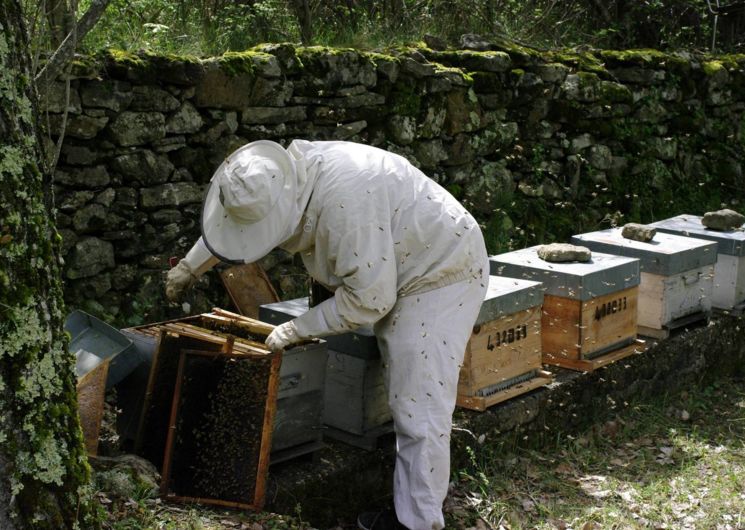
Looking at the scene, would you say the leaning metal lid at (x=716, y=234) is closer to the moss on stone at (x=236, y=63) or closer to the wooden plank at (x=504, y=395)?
the wooden plank at (x=504, y=395)

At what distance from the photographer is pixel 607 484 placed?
4.81m

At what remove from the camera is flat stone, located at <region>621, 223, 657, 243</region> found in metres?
5.96

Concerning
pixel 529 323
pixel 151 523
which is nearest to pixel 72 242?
pixel 151 523

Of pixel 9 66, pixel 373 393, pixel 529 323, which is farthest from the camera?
pixel 529 323

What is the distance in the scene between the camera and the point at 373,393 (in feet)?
13.8

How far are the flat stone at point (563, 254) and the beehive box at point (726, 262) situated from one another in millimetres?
1362

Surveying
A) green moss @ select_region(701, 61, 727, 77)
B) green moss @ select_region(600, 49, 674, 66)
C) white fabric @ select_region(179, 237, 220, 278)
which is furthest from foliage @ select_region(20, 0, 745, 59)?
white fabric @ select_region(179, 237, 220, 278)

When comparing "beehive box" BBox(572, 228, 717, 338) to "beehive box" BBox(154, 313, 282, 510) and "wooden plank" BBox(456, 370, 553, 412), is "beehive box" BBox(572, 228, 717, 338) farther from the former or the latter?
"beehive box" BBox(154, 313, 282, 510)

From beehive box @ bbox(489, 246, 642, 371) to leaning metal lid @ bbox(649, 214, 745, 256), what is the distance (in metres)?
1.06

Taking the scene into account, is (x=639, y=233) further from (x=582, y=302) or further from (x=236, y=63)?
(x=236, y=63)

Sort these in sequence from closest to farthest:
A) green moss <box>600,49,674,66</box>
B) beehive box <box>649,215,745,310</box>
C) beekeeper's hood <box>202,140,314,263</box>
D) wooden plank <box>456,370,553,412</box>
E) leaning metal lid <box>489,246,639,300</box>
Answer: beekeeper's hood <box>202,140,314,263</box>, wooden plank <box>456,370,553,412</box>, leaning metal lid <box>489,246,639,300</box>, beehive box <box>649,215,745,310</box>, green moss <box>600,49,674,66</box>

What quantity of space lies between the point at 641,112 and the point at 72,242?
5453 mm

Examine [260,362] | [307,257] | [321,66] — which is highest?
[321,66]

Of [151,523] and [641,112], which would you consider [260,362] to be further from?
[641,112]
